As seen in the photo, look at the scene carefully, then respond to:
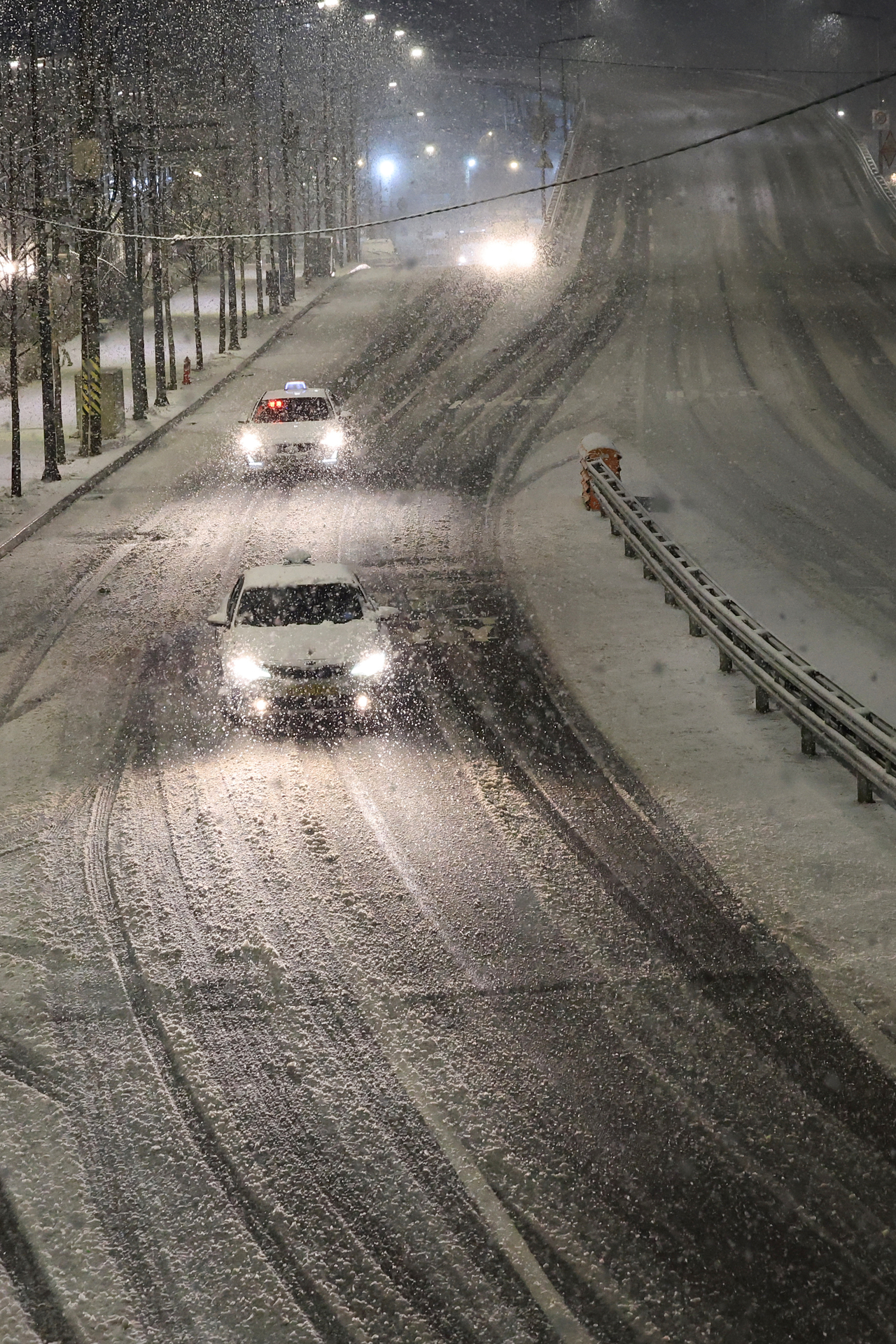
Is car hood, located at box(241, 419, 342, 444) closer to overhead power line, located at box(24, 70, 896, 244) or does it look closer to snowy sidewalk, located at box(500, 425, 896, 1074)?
overhead power line, located at box(24, 70, 896, 244)

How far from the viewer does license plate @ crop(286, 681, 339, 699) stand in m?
12.7

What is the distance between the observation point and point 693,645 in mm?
15758

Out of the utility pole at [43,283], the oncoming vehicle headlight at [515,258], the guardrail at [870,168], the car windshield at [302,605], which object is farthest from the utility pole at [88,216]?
the guardrail at [870,168]

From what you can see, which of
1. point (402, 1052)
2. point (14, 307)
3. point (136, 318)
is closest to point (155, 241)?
point (136, 318)

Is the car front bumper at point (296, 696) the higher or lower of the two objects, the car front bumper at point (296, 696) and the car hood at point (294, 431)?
the lower

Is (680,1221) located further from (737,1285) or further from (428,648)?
(428,648)

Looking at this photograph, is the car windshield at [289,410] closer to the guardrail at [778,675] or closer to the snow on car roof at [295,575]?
the guardrail at [778,675]

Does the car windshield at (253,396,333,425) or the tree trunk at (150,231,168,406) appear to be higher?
the tree trunk at (150,231,168,406)

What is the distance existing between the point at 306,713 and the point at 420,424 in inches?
837

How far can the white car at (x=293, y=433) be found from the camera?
27703mm

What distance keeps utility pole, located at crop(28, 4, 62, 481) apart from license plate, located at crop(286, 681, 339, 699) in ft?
51.3

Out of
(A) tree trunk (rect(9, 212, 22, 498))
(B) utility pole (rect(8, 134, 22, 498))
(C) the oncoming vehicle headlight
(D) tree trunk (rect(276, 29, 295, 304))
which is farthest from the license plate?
(D) tree trunk (rect(276, 29, 295, 304))

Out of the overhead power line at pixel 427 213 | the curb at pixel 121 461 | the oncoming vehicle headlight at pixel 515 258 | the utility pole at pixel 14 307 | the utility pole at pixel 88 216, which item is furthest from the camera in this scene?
the oncoming vehicle headlight at pixel 515 258

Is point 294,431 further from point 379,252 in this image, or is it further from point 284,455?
point 379,252
